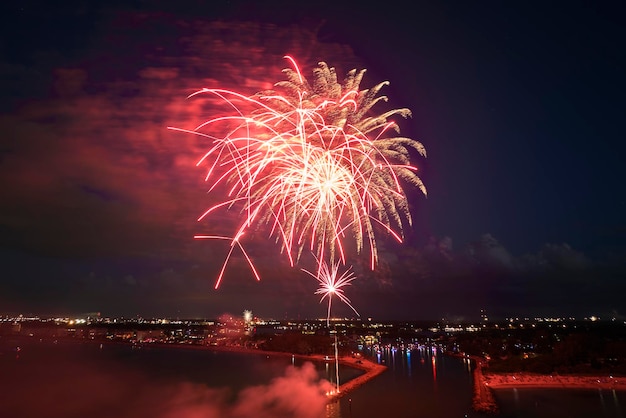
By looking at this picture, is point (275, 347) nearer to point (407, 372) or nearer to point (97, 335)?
point (407, 372)

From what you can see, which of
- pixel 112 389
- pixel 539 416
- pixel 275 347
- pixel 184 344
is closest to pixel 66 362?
pixel 112 389

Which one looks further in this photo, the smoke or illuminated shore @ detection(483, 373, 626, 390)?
illuminated shore @ detection(483, 373, 626, 390)

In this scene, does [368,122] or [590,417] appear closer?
[368,122]

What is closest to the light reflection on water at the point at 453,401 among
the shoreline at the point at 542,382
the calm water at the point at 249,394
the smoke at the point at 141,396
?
the calm water at the point at 249,394

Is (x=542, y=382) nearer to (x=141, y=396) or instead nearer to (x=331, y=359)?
(x=331, y=359)

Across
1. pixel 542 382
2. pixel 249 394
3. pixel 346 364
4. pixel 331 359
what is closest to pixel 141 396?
pixel 249 394

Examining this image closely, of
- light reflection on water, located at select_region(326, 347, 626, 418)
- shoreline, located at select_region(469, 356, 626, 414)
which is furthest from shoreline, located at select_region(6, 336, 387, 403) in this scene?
shoreline, located at select_region(469, 356, 626, 414)

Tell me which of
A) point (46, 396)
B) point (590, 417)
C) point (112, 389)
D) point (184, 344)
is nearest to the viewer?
point (590, 417)

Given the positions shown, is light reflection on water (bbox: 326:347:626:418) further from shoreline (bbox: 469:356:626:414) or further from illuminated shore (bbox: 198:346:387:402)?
shoreline (bbox: 469:356:626:414)
